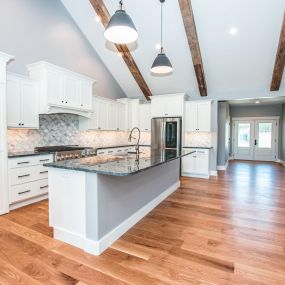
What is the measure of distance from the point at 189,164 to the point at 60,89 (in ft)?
13.3

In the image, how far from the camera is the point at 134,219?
9.55 feet

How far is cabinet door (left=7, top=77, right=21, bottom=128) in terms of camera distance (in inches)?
140

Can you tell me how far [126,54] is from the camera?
18.8ft

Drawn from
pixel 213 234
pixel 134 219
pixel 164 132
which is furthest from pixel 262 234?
pixel 164 132

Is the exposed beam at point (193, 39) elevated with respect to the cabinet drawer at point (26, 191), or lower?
elevated

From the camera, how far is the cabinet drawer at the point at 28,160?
341cm

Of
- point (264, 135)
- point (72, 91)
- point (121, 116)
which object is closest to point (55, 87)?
point (72, 91)

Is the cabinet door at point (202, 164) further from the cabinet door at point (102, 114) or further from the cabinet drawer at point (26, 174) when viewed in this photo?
the cabinet drawer at point (26, 174)

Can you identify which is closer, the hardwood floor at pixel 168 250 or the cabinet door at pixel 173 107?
the hardwood floor at pixel 168 250

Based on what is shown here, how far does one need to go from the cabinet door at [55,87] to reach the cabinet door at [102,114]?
144 centimetres

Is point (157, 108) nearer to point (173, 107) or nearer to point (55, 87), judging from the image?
point (173, 107)

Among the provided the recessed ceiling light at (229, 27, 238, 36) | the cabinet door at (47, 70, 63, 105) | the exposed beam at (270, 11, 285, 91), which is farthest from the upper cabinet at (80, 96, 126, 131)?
the exposed beam at (270, 11, 285, 91)

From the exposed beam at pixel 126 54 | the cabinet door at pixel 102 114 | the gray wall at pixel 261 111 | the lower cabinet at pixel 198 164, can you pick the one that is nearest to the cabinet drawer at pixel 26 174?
the cabinet door at pixel 102 114

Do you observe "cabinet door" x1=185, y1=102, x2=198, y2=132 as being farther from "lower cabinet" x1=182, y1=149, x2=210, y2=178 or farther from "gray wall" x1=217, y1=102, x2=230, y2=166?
"gray wall" x1=217, y1=102, x2=230, y2=166
